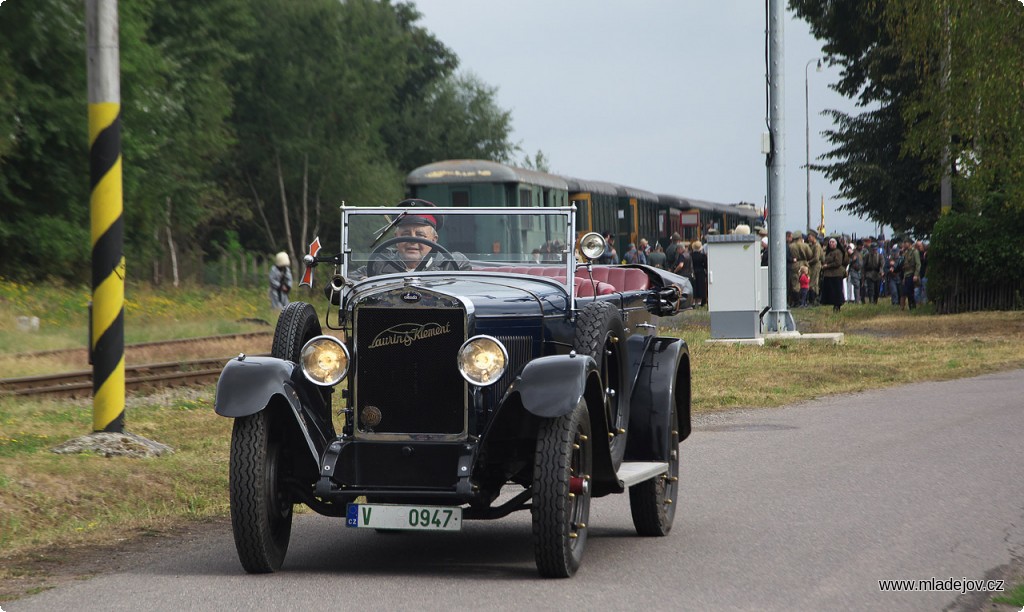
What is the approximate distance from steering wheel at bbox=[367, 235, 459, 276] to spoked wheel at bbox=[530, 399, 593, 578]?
65.8 inches

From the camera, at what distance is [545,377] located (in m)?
6.85

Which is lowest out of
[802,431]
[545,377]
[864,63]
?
[802,431]

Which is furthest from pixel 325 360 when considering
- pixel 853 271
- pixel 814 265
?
pixel 853 271

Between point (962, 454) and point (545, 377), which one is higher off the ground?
point (545, 377)

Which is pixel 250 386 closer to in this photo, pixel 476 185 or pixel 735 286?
pixel 735 286

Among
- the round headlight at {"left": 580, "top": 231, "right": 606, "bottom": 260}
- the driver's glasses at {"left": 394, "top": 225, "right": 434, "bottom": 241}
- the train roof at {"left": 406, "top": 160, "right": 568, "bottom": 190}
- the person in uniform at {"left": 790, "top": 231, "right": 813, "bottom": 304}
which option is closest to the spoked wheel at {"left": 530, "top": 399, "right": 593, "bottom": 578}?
the round headlight at {"left": 580, "top": 231, "right": 606, "bottom": 260}

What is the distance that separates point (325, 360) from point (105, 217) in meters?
4.62

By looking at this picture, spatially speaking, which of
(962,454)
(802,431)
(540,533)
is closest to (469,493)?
(540,533)

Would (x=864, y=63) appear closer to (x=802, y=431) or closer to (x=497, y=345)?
(x=802, y=431)

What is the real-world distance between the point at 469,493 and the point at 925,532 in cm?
282

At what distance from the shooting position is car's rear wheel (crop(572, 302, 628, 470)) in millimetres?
7449

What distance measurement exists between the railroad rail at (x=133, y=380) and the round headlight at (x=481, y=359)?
9.84m

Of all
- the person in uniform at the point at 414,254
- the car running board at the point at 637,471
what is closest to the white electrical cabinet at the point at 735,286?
the person in uniform at the point at 414,254

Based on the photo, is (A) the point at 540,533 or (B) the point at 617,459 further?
(B) the point at 617,459
